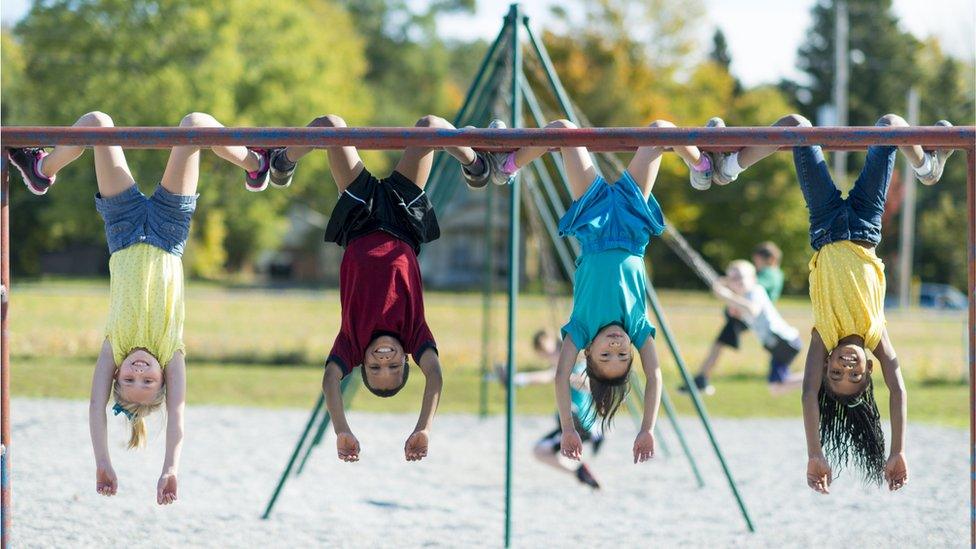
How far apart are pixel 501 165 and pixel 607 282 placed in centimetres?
79

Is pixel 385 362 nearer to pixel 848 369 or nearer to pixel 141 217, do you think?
pixel 141 217

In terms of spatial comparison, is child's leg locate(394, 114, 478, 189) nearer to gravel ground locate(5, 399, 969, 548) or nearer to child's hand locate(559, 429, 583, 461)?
child's hand locate(559, 429, 583, 461)

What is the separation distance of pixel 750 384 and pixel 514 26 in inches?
426

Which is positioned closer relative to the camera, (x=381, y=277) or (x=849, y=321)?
(x=849, y=321)

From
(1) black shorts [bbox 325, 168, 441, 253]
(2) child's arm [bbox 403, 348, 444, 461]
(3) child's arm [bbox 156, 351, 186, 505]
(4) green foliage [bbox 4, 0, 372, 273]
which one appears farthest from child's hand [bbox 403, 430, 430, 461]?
(4) green foliage [bbox 4, 0, 372, 273]

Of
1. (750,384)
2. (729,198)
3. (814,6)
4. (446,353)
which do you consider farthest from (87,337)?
(814,6)

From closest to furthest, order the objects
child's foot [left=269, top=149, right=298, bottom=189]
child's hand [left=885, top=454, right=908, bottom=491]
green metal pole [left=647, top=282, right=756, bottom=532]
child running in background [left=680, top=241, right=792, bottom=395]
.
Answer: child's hand [left=885, top=454, right=908, bottom=491] < child's foot [left=269, top=149, right=298, bottom=189] < green metal pole [left=647, top=282, right=756, bottom=532] < child running in background [left=680, top=241, right=792, bottom=395]

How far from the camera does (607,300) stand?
4.94 metres

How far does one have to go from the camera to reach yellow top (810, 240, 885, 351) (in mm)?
4824

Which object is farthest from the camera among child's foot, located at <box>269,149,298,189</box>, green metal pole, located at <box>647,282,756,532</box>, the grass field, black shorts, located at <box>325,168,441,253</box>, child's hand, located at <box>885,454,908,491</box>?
the grass field

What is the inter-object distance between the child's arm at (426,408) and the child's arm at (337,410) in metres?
0.26

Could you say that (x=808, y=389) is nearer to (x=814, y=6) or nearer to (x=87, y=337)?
(x=87, y=337)

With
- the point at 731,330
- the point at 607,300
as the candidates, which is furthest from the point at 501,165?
the point at 731,330

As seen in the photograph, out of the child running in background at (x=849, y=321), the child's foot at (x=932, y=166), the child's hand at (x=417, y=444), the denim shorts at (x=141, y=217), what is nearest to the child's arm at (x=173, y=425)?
the denim shorts at (x=141, y=217)
